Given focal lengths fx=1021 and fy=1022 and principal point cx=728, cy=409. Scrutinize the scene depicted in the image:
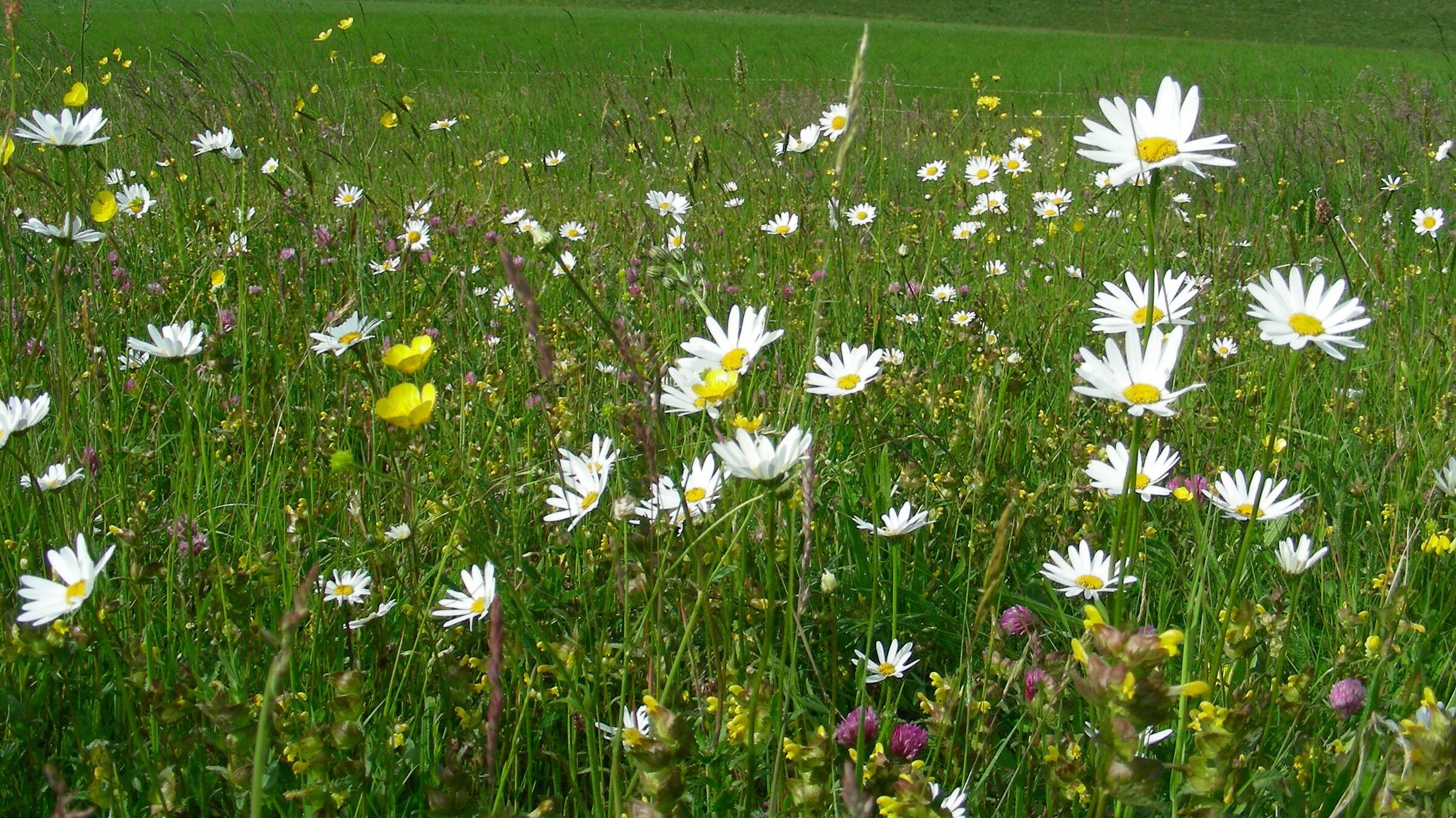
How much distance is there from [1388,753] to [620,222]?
291 cm

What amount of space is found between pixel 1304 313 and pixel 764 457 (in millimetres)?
636

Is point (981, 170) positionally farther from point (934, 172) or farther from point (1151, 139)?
point (1151, 139)

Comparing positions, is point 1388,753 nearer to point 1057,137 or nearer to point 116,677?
point 116,677

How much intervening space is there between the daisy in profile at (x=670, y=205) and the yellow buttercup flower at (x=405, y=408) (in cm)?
231

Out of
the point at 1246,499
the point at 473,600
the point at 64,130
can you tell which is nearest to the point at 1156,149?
the point at 1246,499

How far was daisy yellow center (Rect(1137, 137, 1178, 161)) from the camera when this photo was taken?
107 cm

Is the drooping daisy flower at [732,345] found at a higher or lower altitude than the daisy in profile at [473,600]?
higher

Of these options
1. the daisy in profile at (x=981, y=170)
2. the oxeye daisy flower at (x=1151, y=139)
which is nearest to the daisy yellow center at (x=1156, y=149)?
the oxeye daisy flower at (x=1151, y=139)

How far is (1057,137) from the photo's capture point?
5879mm

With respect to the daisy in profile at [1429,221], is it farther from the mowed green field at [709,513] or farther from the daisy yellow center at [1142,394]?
the daisy yellow center at [1142,394]

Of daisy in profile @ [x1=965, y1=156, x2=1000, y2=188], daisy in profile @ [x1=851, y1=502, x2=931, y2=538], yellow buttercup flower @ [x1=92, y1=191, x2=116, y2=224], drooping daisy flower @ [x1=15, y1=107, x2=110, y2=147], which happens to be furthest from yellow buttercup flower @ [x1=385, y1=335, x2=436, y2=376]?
daisy in profile @ [x1=965, y1=156, x2=1000, y2=188]

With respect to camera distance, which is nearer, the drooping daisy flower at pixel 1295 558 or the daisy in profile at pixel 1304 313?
the daisy in profile at pixel 1304 313

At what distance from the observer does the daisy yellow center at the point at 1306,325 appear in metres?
1.05

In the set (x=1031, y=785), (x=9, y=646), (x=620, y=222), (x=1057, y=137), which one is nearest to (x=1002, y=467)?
(x=1031, y=785)
